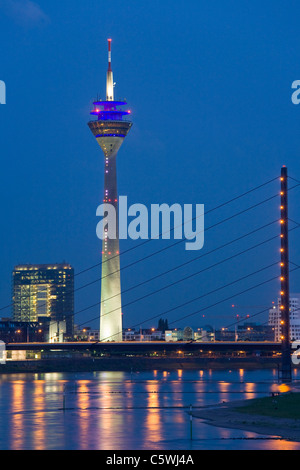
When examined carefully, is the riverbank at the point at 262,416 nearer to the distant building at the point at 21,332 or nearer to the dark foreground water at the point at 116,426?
the dark foreground water at the point at 116,426

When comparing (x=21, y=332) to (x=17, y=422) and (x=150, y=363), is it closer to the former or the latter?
(x=150, y=363)

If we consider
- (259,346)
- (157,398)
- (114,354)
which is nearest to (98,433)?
(157,398)

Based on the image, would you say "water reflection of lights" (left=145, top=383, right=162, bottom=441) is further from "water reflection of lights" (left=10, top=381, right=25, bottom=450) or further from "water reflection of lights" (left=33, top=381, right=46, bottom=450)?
"water reflection of lights" (left=10, top=381, right=25, bottom=450)

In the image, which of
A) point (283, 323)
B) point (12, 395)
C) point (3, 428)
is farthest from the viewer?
point (283, 323)

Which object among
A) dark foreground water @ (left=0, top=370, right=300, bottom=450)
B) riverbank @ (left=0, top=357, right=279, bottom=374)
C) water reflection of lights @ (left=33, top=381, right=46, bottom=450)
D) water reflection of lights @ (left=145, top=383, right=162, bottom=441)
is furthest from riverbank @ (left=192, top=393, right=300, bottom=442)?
riverbank @ (left=0, top=357, right=279, bottom=374)

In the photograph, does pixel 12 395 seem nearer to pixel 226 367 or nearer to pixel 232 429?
pixel 232 429

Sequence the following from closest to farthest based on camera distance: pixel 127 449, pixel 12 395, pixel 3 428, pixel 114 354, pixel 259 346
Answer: pixel 127 449 → pixel 3 428 → pixel 12 395 → pixel 259 346 → pixel 114 354
